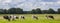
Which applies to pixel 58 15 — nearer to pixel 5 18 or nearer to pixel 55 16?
pixel 55 16

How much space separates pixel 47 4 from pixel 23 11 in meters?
0.50

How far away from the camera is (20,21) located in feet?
43.7

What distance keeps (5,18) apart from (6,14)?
10 cm

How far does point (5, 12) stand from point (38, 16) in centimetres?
67

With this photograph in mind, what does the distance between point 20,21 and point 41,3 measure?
55 centimetres

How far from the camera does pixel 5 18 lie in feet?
43.9

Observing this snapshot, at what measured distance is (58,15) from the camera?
13359 millimetres

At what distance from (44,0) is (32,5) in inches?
10.2

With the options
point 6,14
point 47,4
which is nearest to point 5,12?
point 6,14

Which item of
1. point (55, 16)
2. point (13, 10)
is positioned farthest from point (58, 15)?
point (13, 10)

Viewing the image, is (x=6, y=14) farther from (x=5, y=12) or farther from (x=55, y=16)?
(x=55, y=16)

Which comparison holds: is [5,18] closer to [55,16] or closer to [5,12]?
[5,12]

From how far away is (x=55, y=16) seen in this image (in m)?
13.4

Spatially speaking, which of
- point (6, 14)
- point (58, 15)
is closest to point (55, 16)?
point (58, 15)
